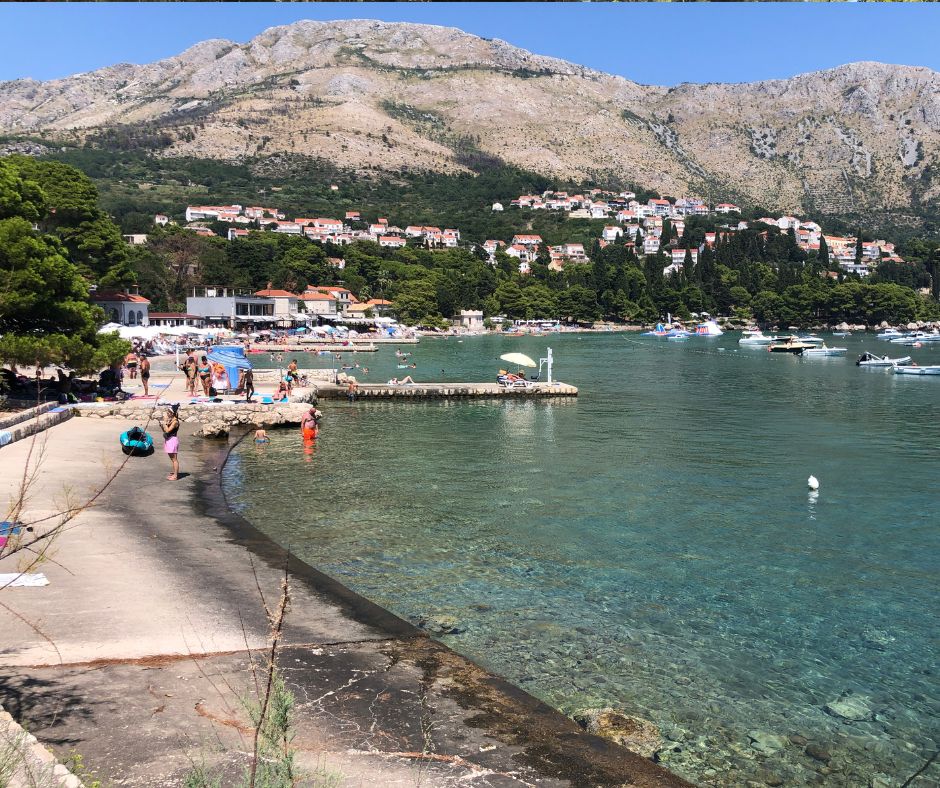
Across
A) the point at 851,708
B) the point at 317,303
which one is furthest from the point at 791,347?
the point at 851,708

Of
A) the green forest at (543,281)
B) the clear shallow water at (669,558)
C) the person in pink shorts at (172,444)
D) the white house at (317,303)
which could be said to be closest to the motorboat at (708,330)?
the green forest at (543,281)

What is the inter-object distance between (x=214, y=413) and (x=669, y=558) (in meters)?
20.9

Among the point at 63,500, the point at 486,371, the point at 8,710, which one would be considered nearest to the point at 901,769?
the point at 8,710

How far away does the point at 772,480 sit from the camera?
24.7 m

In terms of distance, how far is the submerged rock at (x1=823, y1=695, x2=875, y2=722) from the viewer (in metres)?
10.1

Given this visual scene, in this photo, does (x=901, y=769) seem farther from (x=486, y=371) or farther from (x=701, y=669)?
(x=486, y=371)

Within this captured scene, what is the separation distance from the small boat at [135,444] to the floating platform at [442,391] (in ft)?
64.0

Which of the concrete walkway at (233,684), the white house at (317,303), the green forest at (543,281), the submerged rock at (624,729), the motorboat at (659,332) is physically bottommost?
the submerged rock at (624,729)

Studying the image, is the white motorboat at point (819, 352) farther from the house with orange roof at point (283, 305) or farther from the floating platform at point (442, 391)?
the house with orange roof at point (283, 305)

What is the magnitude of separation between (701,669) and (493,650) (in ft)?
9.60

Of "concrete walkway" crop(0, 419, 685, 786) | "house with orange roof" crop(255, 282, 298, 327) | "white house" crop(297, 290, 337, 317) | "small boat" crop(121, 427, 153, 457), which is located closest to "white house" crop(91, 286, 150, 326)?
"house with orange roof" crop(255, 282, 298, 327)

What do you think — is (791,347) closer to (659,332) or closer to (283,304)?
(659,332)

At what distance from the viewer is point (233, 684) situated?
9273 mm

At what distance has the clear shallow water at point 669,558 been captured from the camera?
1027cm
